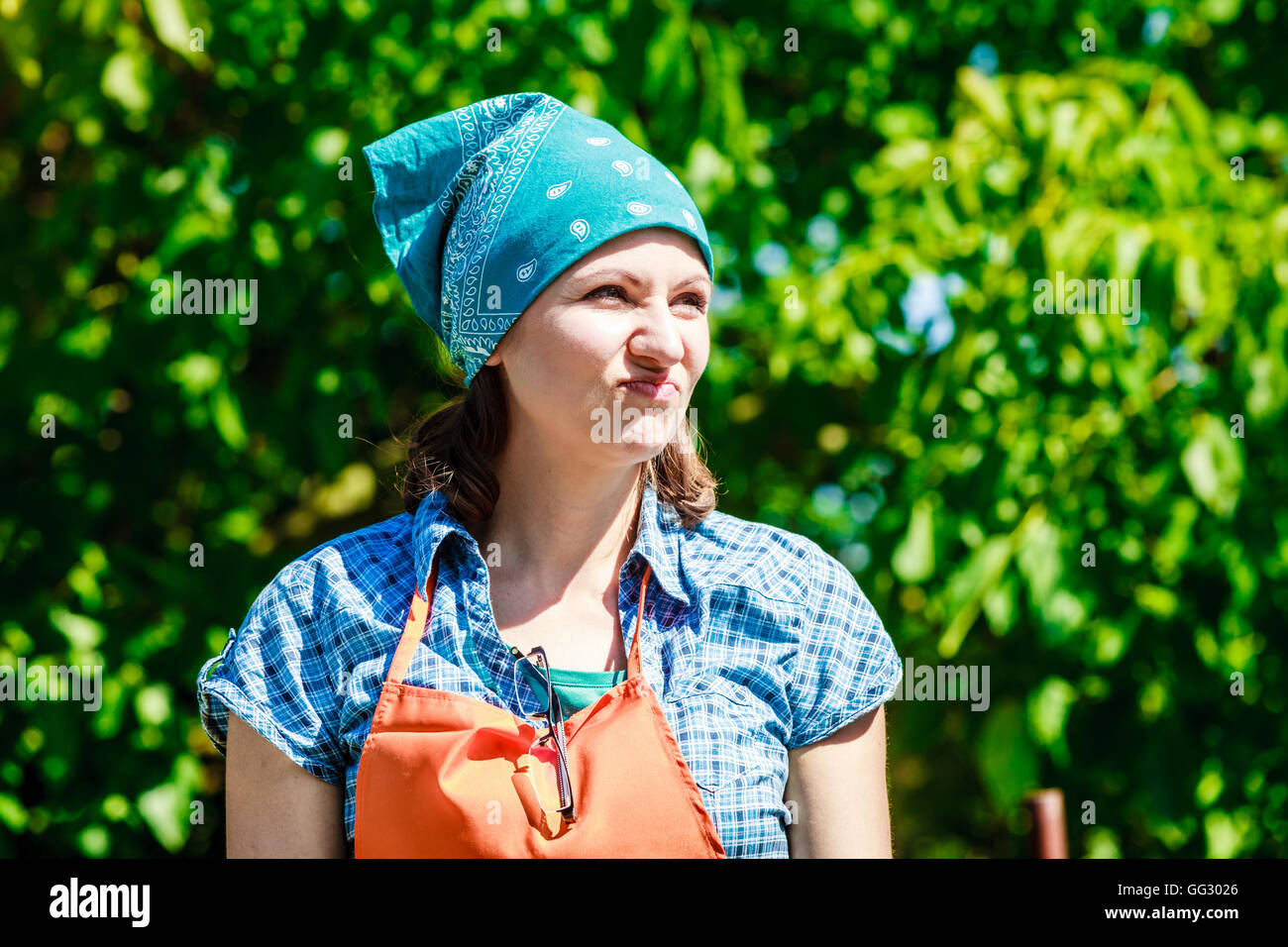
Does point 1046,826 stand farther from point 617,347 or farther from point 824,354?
point 617,347

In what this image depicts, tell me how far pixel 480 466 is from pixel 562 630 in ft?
0.76

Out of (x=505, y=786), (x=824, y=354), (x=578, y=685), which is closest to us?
(x=505, y=786)

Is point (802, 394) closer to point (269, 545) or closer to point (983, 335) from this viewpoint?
point (983, 335)

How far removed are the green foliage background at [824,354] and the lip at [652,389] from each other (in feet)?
2.37

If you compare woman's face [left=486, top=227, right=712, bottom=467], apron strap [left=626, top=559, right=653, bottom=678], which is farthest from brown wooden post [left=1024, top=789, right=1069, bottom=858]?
woman's face [left=486, top=227, right=712, bottom=467]

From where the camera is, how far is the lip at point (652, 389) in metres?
1.38

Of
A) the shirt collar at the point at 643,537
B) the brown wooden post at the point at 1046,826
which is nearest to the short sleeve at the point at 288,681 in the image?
the shirt collar at the point at 643,537

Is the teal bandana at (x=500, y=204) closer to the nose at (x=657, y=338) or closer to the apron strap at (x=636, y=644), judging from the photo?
the nose at (x=657, y=338)

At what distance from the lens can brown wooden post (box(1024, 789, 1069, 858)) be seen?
2.27 meters

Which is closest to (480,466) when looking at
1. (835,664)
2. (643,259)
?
(643,259)

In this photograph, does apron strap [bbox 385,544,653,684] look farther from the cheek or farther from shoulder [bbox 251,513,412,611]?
the cheek

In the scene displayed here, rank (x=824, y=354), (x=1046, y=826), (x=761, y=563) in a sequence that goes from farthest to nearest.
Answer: (x=824, y=354) < (x=1046, y=826) < (x=761, y=563)

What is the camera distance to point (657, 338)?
138 cm

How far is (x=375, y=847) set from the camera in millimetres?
1319
